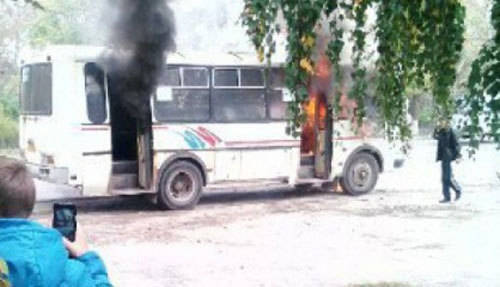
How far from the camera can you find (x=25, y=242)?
2076 mm

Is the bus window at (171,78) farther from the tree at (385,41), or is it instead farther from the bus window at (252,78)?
the tree at (385,41)

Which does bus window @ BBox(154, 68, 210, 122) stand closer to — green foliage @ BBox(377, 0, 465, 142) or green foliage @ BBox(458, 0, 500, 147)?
green foliage @ BBox(377, 0, 465, 142)

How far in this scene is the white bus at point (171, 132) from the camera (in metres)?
12.2

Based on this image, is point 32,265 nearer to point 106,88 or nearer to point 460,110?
point 460,110

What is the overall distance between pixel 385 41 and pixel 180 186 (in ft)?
27.7

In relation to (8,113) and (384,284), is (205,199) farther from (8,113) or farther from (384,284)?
(8,113)

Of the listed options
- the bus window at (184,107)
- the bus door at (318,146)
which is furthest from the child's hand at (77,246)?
the bus door at (318,146)

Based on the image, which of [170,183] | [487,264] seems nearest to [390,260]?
[487,264]

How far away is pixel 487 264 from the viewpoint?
27.8 feet

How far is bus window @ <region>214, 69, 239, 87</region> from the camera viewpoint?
44.6 ft

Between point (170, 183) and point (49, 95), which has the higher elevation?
point (49, 95)

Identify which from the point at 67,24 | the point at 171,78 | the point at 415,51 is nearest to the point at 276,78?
the point at 171,78

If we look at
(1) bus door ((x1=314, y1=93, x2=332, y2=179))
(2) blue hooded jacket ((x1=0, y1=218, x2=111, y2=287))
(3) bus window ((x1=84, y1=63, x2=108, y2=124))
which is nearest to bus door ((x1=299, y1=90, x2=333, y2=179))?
(1) bus door ((x1=314, y1=93, x2=332, y2=179))

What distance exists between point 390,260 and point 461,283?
4.22 feet
